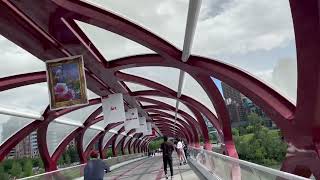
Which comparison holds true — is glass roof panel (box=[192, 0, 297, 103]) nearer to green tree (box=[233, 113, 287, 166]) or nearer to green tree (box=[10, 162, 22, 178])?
green tree (box=[233, 113, 287, 166])

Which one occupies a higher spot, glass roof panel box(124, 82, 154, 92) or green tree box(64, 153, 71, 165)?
glass roof panel box(124, 82, 154, 92)

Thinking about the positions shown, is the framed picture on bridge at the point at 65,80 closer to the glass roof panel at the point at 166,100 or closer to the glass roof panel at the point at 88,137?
the glass roof panel at the point at 166,100

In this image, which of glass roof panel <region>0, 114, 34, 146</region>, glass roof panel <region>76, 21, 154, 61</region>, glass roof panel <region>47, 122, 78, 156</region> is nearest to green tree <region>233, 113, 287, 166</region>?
glass roof panel <region>47, 122, 78, 156</region>

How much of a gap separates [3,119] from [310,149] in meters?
18.3

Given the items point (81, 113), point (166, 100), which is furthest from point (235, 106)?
point (81, 113)

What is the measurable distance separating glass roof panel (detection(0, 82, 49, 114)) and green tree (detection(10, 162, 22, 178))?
15.2m

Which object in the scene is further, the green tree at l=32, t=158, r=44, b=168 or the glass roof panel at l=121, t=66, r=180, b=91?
the green tree at l=32, t=158, r=44, b=168

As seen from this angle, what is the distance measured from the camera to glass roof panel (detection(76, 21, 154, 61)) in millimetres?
13809

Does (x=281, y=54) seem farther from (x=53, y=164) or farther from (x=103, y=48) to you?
(x=53, y=164)

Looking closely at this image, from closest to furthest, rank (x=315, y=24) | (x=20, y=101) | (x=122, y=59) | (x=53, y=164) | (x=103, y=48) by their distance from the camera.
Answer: (x=315, y=24) → (x=103, y=48) → (x=122, y=59) → (x=20, y=101) → (x=53, y=164)

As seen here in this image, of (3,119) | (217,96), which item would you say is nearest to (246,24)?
(217,96)

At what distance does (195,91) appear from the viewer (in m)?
25.7

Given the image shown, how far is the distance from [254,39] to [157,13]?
375 cm

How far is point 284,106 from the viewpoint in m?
12.8
